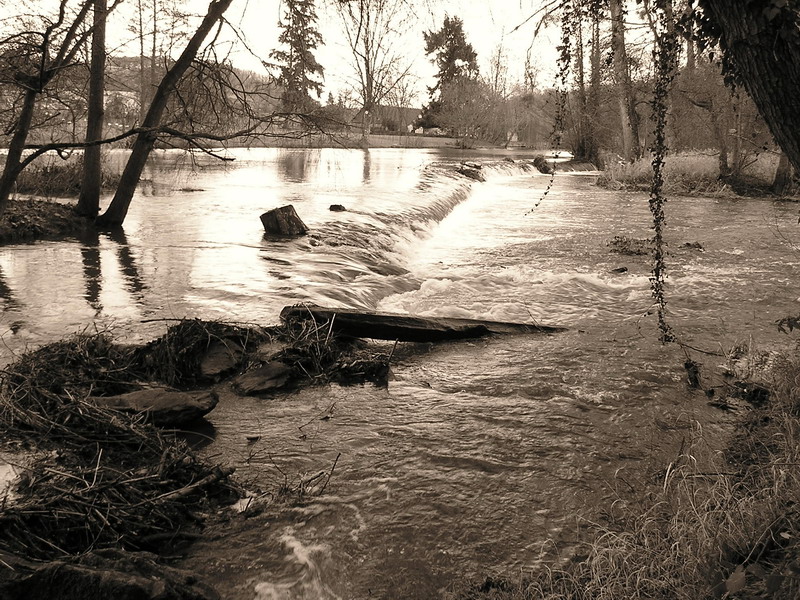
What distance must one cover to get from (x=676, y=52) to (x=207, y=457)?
407 centimetres

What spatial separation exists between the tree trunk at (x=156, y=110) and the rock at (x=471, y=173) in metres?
15.9

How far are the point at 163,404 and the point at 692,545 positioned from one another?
142 inches

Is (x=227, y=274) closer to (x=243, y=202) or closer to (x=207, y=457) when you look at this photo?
(x=207, y=457)

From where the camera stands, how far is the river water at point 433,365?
3.74 meters

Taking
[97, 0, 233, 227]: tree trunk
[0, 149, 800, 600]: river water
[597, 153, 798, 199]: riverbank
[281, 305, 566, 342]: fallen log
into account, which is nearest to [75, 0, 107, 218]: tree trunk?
[97, 0, 233, 227]: tree trunk

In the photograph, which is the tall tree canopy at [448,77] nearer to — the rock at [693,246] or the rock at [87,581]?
the rock at [693,246]

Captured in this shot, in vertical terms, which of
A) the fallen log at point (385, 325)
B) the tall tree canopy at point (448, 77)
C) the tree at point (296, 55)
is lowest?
the fallen log at point (385, 325)

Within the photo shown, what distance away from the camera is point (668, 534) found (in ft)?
11.3

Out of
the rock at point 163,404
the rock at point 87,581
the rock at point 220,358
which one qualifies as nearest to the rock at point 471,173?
the rock at point 220,358

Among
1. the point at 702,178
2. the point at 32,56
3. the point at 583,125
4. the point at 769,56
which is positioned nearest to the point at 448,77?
the point at 583,125

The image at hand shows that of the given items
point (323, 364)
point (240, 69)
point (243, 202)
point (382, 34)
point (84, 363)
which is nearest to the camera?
point (84, 363)

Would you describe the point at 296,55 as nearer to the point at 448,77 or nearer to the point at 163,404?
the point at 163,404

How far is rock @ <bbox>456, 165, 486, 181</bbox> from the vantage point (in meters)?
26.9

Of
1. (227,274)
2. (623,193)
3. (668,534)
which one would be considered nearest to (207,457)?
(668,534)
